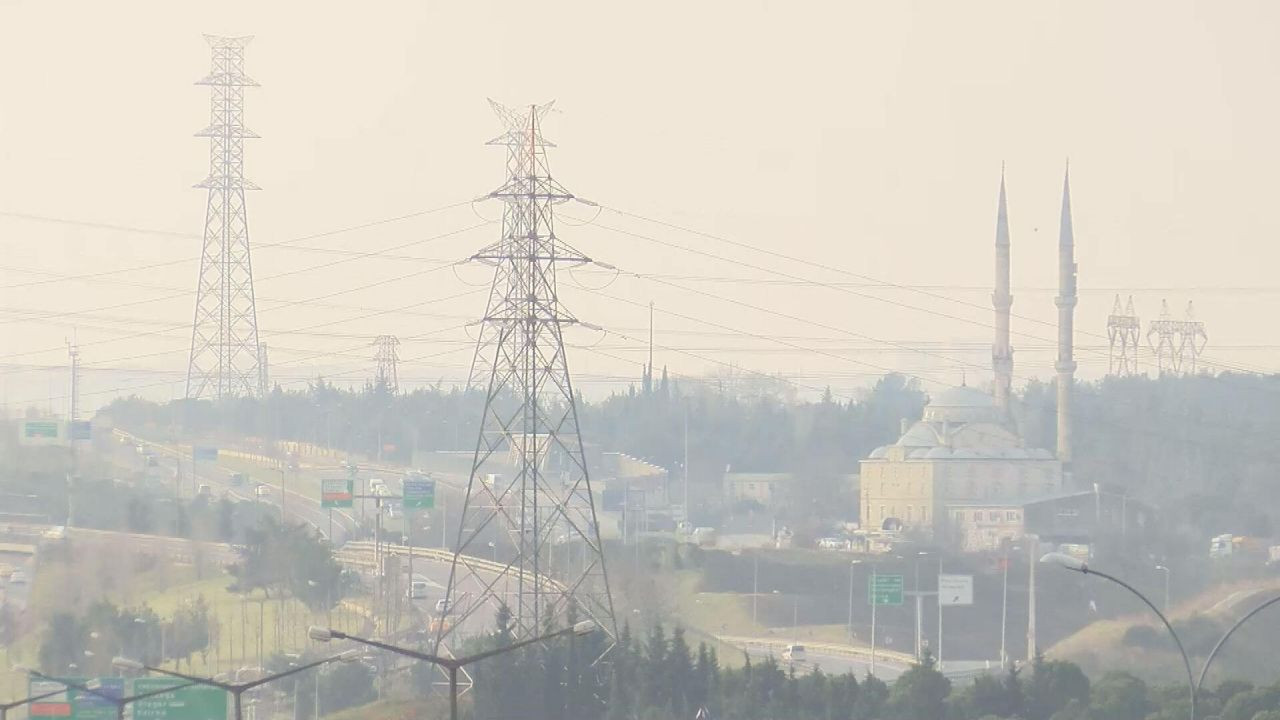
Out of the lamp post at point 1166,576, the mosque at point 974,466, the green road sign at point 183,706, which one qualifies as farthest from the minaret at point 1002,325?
the green road sign at point 183,706

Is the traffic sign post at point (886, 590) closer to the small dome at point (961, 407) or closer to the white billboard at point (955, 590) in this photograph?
the white billboard at point (955, 590)

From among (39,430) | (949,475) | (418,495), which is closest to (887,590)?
(418,495)

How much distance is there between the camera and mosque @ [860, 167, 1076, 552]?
433 ft

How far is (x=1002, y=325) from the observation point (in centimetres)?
14825

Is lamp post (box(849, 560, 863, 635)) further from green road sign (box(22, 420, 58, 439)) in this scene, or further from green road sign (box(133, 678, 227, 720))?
green road sign (box(133, 678, 227, 720))

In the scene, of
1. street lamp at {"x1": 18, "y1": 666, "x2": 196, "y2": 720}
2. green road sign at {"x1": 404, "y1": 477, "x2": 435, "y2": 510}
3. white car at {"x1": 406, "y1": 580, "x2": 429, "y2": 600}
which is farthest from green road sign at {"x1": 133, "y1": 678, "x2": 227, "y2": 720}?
green road sign at {"x1": 404, "y1": 477, "x2": 435, "y2": 510}

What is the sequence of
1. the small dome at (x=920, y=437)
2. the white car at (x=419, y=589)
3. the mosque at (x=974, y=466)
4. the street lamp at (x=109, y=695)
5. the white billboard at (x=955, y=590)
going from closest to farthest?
the street lamp at (x=109, y=695) → the white car at (x=419, y=589) → the white billboard at (x=955, y=590) → the mosque at (x=974, y=466) → the small dome at (x=920, y=437)

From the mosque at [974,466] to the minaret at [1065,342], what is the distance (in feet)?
0.20

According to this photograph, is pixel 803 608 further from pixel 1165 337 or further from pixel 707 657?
pixel 1165 337

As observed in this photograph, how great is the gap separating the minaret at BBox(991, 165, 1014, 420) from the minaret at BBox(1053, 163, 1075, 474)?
11.9ft

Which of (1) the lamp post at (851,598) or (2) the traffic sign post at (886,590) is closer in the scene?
(2) the traffic sign post at (886,590)

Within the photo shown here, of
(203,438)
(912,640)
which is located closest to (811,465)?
(203,438)

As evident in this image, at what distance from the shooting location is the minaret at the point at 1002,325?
148500 mm

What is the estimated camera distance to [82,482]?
10000cm
